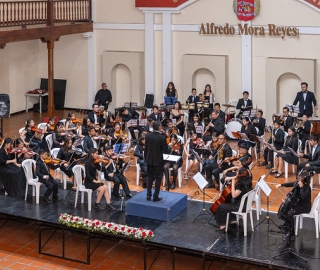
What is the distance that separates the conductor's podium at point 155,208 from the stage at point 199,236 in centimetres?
11

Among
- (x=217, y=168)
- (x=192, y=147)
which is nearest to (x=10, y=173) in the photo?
(x=192, y=147)

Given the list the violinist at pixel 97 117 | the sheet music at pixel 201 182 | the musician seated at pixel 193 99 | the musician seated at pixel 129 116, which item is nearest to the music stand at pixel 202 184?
the sheet music at pixel 201 182

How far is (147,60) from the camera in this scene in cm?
2319

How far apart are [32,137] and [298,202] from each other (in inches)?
296

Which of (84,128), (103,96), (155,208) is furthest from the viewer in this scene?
(103,96)

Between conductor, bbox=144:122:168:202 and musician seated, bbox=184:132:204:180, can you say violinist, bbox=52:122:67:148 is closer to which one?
musician seated, bbox=184:132:204:180

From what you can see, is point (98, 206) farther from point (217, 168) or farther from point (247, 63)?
point (247, 63)

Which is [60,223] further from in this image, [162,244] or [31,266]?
[162,244]

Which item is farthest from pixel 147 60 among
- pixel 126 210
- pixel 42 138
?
pixel 126 210

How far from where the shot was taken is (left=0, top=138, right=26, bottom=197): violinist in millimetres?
14617

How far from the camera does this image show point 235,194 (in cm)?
1220

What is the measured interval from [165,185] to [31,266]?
4642mm

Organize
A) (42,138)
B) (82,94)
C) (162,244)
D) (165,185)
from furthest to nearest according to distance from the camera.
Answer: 1. (82,94)
2. (42,138)
3. (165,185)
4. (162,244)

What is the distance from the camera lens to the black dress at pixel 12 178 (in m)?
14.6
